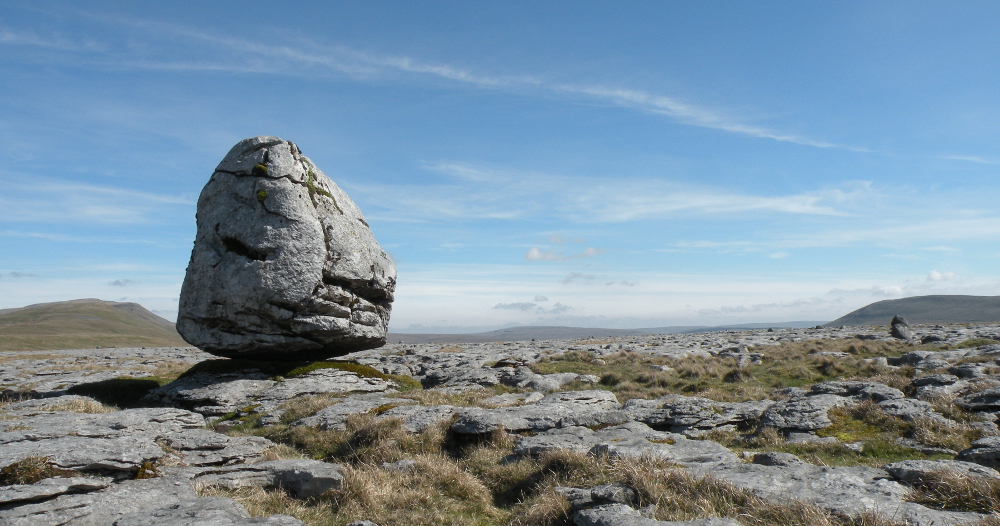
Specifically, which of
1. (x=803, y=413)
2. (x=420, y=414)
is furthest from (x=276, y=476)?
(x=803, y=413)

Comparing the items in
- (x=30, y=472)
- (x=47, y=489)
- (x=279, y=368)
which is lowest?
(x=47, y=489)

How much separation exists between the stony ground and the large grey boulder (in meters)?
1.96

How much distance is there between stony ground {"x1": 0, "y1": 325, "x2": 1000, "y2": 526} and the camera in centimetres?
841

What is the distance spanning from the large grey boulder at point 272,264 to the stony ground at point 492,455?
196cm

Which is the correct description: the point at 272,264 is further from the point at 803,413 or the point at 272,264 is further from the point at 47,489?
the point at 803,413

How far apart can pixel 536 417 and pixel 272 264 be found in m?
13.2

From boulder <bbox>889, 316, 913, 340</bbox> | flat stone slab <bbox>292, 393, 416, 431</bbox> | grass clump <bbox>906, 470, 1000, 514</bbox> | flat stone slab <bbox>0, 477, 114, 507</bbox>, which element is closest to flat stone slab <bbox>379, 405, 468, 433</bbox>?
flat stone slab <bbox>292, 393, 416, 431</bbox>

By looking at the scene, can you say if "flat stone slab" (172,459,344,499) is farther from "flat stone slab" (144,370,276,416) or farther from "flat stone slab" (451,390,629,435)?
"flat stone slab" (144,370,276,416)

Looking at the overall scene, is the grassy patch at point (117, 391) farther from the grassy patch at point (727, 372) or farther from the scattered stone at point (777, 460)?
the scattered stone at point (777, 460)

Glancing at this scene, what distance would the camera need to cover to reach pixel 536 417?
15688 millimetres

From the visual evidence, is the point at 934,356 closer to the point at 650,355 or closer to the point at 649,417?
the point at 650,355

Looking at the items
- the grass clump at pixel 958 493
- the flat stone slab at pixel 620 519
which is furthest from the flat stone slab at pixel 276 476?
the grass clump at pixel 958 493

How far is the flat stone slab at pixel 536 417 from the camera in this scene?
47.2 ft

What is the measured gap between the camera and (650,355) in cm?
4175
